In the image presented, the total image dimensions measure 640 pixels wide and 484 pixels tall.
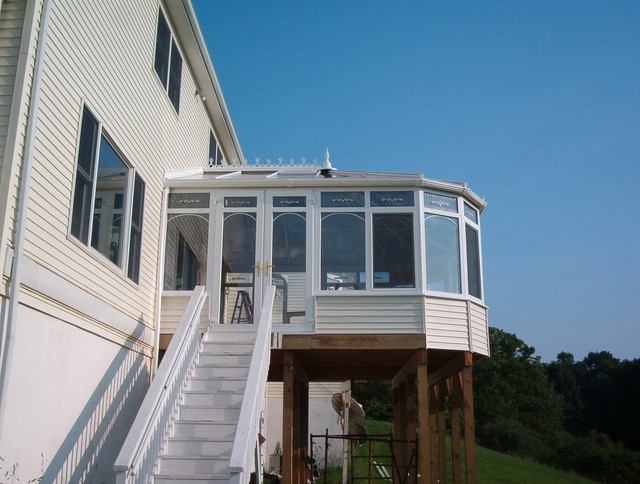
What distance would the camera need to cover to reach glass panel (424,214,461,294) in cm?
1126

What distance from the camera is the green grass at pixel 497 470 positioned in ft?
77.2

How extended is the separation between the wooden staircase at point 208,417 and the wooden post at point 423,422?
2.74 metres

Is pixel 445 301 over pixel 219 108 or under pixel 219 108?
under

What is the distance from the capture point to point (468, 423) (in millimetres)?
11047

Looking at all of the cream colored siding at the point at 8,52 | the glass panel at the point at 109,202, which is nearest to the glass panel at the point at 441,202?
the glass panel at the point at 109,202

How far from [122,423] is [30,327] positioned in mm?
2981

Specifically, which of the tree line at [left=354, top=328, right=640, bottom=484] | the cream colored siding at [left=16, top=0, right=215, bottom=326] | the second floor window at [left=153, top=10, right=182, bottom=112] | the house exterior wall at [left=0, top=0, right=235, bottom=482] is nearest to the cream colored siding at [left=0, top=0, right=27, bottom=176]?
the house exterior wall at [left=0, top=0, right=235, bottom=482]

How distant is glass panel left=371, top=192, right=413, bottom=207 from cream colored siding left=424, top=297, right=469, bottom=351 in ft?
5.27

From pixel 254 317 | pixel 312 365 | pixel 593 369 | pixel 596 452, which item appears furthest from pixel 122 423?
pixel 593 369

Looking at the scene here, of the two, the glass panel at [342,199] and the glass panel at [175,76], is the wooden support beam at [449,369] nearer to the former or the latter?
the glass panel at [342,199]

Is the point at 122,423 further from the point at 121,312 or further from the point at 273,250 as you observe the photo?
the point at 273,250

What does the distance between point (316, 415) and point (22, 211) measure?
16618 mm

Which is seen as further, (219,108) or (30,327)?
(219,108)

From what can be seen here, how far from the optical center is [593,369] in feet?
208
